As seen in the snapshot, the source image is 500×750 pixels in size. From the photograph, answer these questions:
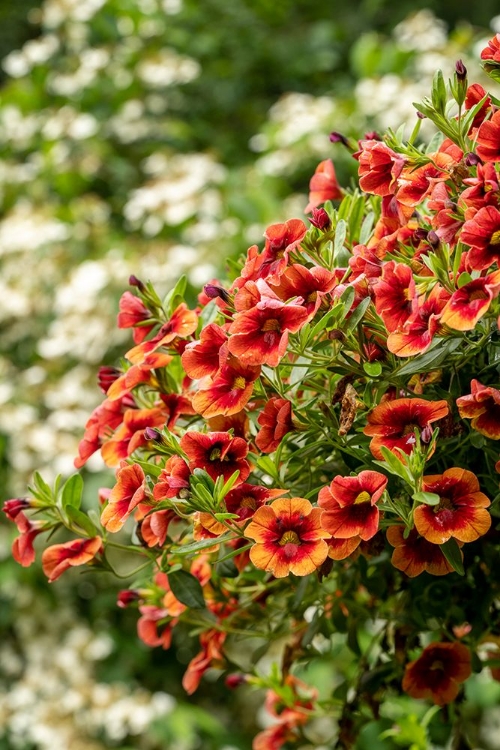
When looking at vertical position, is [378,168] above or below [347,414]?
above

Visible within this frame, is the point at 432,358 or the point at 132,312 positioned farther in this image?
the point at 132,312

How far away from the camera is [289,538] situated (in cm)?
60

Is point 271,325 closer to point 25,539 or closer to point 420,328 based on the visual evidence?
point 420,328

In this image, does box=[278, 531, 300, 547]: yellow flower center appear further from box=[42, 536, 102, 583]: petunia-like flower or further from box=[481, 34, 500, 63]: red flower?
box=[481, 34, 500, 63]: red flower

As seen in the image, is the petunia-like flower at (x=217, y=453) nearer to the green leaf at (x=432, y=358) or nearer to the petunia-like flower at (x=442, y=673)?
the green leaf at (x=432, y=358)

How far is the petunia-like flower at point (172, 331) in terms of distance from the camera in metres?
0.68

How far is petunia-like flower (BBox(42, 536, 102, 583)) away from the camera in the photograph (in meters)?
0.71

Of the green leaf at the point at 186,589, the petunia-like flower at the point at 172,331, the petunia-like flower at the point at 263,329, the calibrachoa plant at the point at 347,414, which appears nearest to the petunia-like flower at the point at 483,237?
the calibrachoa plant at the point at 347,414

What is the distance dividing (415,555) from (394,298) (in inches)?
7.0

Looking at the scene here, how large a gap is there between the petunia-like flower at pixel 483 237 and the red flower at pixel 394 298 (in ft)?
0.15

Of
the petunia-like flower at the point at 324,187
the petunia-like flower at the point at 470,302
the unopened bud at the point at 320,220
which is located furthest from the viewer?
the petunia-like flower at the point at 324,187

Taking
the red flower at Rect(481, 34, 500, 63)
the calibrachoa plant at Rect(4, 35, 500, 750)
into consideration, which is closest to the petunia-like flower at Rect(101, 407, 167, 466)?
the calibrachoa plant at Rect(4, 35, 500, 750)

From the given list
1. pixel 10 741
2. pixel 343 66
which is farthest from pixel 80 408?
pixel 343 66

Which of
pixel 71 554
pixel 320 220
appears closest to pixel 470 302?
pixel 320 220
